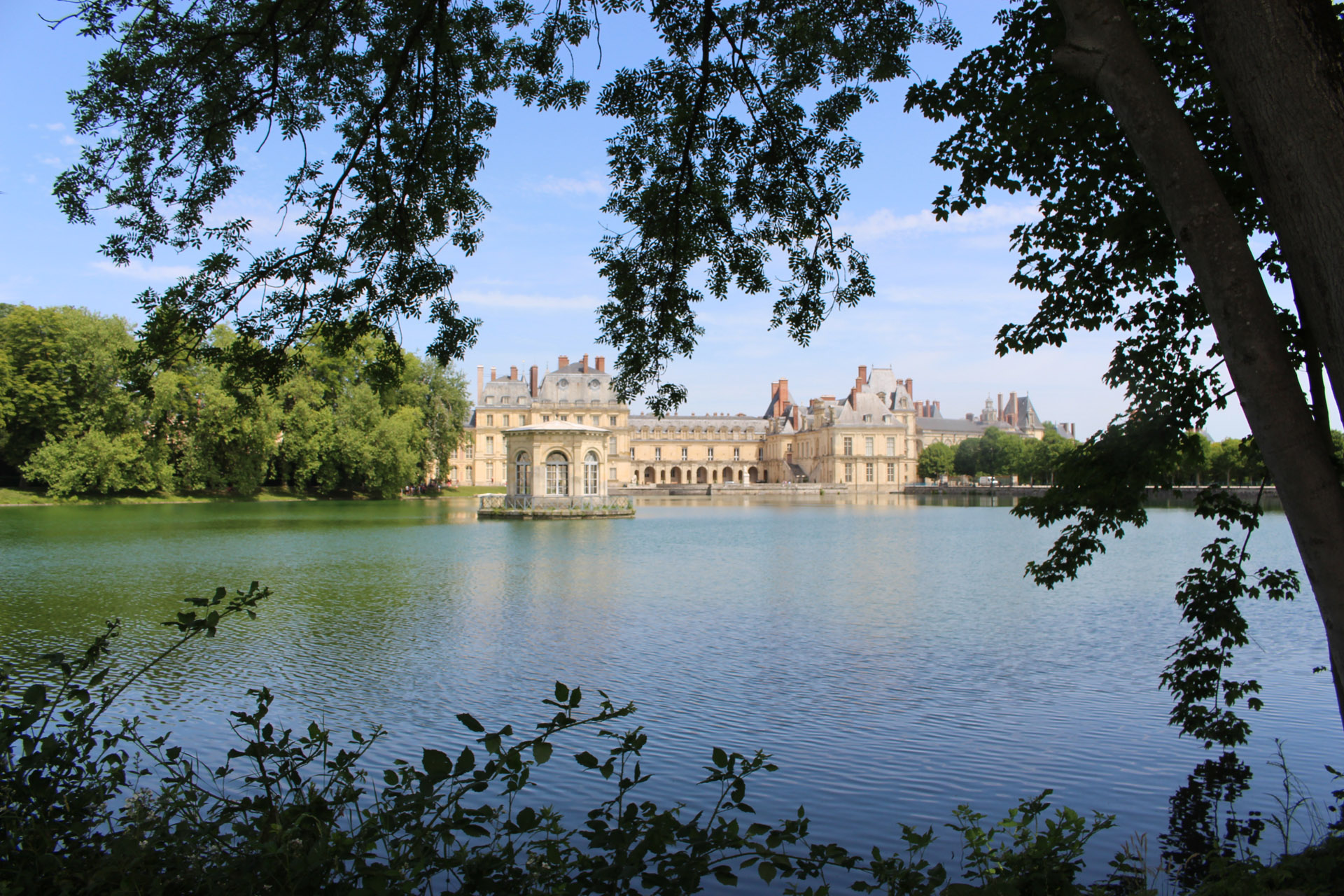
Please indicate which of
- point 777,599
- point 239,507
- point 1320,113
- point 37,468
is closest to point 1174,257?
point 1320,113

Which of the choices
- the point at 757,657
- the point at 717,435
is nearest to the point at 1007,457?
the point at 717,435

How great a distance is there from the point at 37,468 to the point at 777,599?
33.7 m

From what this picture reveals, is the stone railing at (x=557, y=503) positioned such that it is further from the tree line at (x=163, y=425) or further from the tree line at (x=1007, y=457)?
the tree line at (x=1007, y=457)

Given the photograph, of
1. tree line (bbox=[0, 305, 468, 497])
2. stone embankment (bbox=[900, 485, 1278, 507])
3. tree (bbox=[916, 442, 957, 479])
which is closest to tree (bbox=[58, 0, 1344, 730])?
tree line (bbox=[0, 305, 468, 497])

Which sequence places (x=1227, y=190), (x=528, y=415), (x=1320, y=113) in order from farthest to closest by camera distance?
(x=528, y=415) < (x=1227, y=190) < (x=1320, y=113)

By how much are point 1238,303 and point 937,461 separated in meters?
86.9

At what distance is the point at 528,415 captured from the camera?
74500 millimetres

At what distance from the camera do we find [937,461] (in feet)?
284

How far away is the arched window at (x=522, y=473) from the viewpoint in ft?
117

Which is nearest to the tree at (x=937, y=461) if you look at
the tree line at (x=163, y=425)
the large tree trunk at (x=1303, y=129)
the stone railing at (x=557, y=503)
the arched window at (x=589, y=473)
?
the tree line at (x=163, y=425)

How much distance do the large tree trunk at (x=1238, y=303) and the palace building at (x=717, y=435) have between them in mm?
62740

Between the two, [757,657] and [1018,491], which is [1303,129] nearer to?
[757,657]

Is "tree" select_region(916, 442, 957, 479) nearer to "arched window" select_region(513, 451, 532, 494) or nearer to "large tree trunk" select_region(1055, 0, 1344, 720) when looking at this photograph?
"arched window" select_region(513, 451, 532, 494)

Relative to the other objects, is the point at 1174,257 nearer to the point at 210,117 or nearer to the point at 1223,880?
the point at 1223,880
